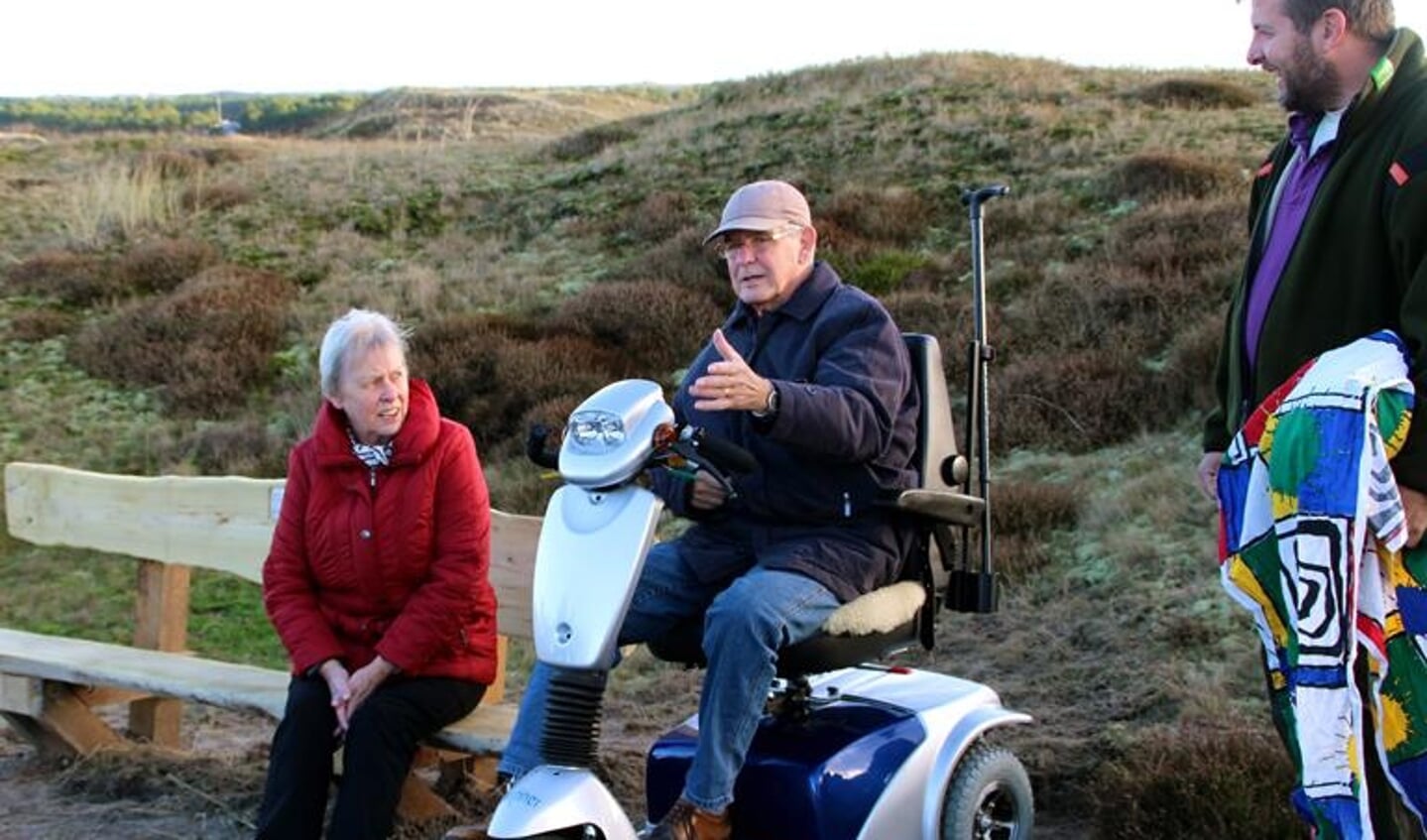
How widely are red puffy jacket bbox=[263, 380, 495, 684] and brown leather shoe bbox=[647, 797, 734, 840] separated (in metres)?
1.09

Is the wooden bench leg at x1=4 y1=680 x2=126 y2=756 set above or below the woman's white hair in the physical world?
below

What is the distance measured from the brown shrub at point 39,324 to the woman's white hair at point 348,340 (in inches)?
376

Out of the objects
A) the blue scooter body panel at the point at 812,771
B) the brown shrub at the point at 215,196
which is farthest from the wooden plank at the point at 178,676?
the brown shrub at the point at 215,196

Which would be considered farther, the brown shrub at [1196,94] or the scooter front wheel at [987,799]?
the brown shrub at [1196,94]

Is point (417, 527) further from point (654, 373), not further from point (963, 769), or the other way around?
point (654, 373)

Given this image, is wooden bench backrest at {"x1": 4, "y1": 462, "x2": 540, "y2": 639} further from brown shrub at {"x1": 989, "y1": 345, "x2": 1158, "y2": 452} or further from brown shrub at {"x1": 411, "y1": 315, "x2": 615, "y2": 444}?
brown shrub at {"x1": 989, "y1": 345, "x2": 1158, "y2": 452}

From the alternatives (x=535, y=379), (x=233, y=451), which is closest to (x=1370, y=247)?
(x=535, y=379)

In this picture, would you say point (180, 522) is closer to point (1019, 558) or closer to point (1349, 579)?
point (1019, 558)

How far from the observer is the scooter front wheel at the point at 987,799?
370 cm

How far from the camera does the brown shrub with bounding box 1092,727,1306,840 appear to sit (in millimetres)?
3887

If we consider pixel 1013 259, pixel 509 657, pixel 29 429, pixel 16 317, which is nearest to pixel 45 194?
pixel 16 317

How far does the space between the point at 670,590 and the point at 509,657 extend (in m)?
3.15

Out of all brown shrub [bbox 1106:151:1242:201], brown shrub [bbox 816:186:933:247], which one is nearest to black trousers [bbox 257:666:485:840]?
brown shrub [bbox 816:186:933:247]

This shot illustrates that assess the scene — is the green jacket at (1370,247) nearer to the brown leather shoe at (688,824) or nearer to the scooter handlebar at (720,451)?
the scooter handlebar at (720,451)
